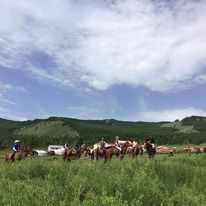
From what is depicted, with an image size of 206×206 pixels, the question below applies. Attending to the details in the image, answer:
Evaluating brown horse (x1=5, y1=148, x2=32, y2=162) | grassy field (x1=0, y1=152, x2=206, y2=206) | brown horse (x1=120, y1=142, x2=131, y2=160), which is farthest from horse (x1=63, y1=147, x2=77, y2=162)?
grassy field (x1=0, y1=152, x2=206, y2=206)

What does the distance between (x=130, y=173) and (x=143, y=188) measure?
391 centimetres

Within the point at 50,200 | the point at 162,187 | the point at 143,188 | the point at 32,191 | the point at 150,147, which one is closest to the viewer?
the point at 50,200

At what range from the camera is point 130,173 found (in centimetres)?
1508

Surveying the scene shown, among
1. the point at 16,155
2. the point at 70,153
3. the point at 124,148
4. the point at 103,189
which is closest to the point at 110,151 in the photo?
the point at 124,148

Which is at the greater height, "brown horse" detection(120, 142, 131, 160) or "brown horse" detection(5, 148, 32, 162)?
"brown horse" detection(120, 142, 131, 160)

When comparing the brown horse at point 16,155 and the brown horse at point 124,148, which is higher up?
the brown horse at point 124,148

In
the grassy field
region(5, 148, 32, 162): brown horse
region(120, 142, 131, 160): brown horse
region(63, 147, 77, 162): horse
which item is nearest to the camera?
the grassy field

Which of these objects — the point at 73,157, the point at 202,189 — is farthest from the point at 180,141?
the point at 202,189

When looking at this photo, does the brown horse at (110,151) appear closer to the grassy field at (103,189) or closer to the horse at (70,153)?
the horse at (70,153)

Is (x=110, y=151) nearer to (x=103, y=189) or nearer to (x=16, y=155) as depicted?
(x=16, y=155)

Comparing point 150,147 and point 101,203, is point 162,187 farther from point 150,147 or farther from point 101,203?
point 150,147

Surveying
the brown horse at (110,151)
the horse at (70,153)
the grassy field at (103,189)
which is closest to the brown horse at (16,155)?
the horse at (70,153)

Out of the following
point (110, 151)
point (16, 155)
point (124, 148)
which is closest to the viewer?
point (110, 151)

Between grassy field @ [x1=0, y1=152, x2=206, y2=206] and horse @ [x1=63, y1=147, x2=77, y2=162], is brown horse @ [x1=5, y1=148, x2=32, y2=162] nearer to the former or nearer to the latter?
horse @ [x1=63, y1=147, x2=77, y2=162]
